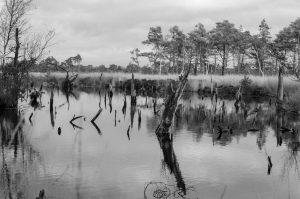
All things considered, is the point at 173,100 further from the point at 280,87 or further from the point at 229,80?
the point at 229,80

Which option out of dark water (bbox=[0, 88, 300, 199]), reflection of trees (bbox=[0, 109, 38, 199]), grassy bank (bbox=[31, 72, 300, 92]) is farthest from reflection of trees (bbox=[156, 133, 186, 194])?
grassy bank (bbox=[31, 72, 300, 92])

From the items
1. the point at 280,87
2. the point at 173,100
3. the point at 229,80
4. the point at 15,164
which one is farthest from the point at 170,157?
the point at 229,80

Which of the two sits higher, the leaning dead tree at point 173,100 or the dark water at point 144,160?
the leaning dead tree at point 173,100

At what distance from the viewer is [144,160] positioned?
11.8 meters

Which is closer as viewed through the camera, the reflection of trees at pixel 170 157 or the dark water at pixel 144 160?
the dark water at pixel 144 160

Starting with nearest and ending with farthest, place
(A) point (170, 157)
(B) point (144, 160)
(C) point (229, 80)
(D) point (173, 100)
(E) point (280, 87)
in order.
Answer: (B) point (144, 160), (A) point (170, 157), (D) point (173, 100), (E) point (280, 87), (C) point (229, 80)

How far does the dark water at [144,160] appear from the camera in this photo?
29.3ft

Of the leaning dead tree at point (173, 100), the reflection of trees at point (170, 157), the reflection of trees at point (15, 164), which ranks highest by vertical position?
the leaning dead tree at point (173, 100)

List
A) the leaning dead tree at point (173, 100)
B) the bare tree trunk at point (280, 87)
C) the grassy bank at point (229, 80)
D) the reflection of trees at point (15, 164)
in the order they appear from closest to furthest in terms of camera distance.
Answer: the reflection of trees at point (15, 164), the leaning dead tree at point (173, 100), the bare tree trunk at point (280, 87), the grassy bank at point (229, 80)

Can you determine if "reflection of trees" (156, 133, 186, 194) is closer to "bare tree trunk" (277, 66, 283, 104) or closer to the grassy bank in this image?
"bare tree trunk" (277, 66, 283, 104)

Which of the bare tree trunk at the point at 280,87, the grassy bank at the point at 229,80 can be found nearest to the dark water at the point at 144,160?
the bare tree trunk at the point at 280,87

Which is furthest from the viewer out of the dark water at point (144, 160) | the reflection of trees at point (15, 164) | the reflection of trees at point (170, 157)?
the reflection of trees at point (170, 157)

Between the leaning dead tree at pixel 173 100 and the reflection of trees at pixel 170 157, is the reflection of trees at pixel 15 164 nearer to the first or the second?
the reflection of trees at pixel 170 157

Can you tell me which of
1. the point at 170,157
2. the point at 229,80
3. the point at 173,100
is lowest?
the point at 170,157
